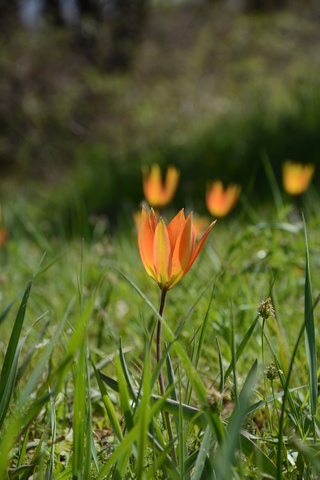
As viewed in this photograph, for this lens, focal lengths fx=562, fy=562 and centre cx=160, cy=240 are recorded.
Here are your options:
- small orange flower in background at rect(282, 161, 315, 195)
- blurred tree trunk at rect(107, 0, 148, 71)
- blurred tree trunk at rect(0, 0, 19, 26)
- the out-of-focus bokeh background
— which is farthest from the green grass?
blurred tree trunk at rect(107, 0, 148, 71)

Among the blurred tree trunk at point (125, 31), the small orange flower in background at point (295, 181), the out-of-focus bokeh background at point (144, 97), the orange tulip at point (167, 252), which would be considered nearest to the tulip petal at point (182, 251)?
the orange tulip at point (167, 252)

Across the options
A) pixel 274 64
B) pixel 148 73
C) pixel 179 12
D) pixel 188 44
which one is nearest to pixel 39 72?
pixel 148 73

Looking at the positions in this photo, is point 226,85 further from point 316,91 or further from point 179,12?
point 316,91

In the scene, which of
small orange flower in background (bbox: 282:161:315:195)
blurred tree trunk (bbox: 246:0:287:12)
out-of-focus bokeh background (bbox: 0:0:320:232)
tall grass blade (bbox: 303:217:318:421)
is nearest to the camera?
tall grass blade (bbox: 303:217:318:421)

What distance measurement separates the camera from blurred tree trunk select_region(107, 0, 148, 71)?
34.1ft

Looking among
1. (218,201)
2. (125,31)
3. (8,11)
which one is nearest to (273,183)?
(218,201)

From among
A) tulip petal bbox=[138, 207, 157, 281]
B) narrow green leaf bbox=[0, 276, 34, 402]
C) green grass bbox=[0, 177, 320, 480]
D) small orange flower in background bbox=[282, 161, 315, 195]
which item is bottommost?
green grass bbox=[0, 177, 320, 480]

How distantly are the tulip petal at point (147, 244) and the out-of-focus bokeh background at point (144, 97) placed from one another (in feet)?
11.8

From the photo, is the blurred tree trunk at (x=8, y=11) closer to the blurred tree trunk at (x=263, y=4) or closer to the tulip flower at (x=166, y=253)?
the blurred tree trunk at (x=263, y=4)

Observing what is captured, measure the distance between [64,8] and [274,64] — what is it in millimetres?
4528

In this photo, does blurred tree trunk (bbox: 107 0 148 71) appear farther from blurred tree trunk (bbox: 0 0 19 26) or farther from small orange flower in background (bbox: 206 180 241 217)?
small orange flower in background (bbox: 206 180 241 217)

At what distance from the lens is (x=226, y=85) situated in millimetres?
10891

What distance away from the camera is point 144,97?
1004 centimetres

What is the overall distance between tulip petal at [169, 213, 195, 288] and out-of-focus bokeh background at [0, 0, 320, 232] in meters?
3.61
